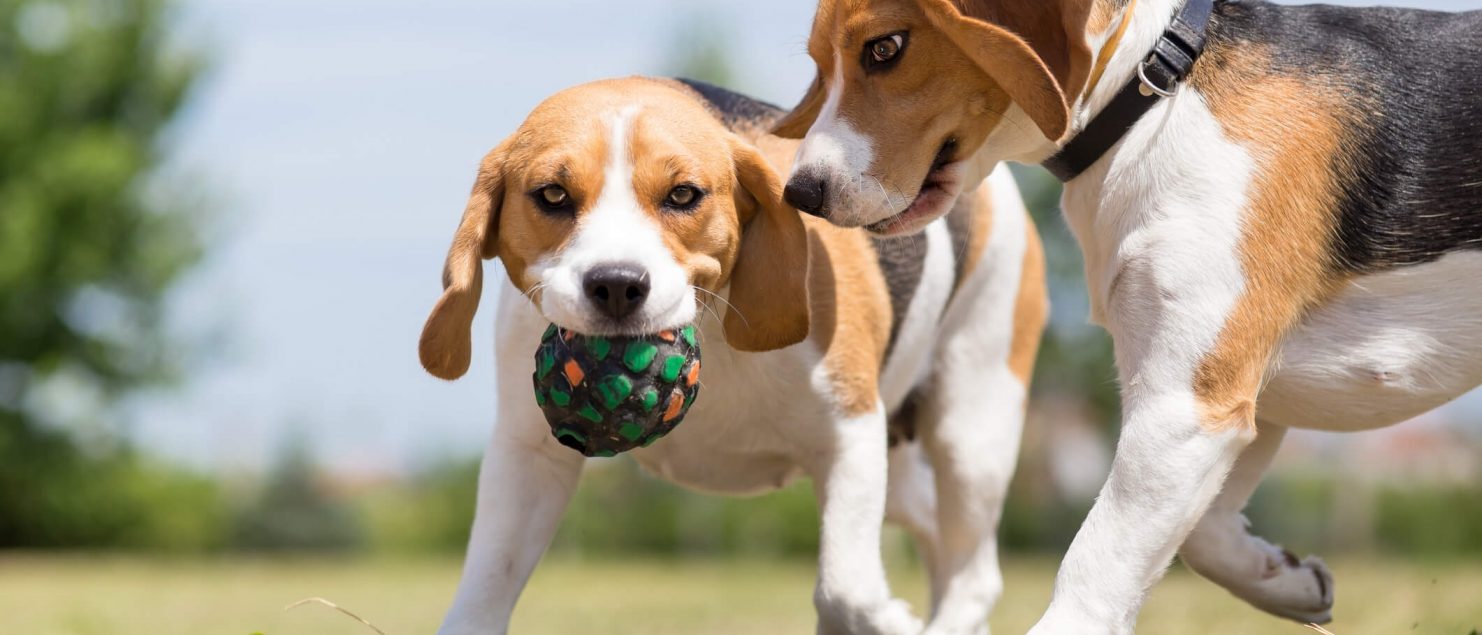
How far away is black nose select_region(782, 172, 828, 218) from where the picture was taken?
4164mm

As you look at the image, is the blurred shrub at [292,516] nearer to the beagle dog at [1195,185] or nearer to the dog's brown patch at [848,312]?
the dog's brown patch at [848,312]

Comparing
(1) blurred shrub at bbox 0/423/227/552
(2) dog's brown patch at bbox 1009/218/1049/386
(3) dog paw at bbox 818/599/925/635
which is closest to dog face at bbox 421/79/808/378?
(3) dog paw at bbox 818/599/925/635

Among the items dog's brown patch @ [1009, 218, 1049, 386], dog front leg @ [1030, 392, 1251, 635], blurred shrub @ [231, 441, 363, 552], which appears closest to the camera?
dog front leg @ [1030, 392, 1251, 635]

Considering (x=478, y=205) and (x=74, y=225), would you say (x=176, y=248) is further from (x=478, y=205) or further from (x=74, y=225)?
(x=478, y=205)

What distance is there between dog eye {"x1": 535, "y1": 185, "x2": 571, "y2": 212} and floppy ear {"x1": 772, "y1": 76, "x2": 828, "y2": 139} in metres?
0.80

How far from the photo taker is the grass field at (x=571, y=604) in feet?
25.5

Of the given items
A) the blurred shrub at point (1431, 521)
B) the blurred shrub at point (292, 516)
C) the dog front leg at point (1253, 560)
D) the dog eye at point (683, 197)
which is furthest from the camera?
the blurred shrub at point (292, 516)

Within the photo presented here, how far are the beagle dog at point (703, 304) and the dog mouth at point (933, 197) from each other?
1.36 feet

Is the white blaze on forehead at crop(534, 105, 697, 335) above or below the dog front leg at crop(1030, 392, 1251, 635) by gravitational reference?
above

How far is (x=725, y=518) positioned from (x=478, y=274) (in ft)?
86.4

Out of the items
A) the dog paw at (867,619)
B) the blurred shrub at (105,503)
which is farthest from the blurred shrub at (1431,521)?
the dog paw at (867,619)

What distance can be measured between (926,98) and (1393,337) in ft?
4.83

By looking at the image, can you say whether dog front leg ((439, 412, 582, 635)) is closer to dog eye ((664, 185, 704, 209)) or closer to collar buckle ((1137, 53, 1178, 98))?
dog eye ((664, 185, 704, 209))

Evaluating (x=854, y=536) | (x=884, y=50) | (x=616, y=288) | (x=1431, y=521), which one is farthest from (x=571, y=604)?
(x=1431, y=521)
